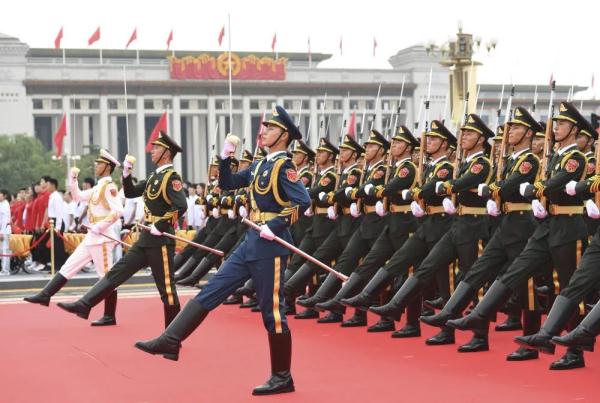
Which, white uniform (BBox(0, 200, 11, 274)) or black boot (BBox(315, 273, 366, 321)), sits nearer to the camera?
black boot (BBox(315, 273, 366, 321))

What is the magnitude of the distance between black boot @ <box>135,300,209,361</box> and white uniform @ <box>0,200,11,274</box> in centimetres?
1282

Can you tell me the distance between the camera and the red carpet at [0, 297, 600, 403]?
270 inches

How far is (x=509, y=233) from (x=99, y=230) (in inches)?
170

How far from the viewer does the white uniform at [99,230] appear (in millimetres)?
A: 11039

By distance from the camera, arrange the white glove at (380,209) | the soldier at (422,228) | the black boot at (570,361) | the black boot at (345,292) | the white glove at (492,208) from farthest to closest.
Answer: the white glove at (380,209) < the black boot at (345,292) < the soldier at (422,228) < the white glove at (492,208) < the black boot at (570,361)

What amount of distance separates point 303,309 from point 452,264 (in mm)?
2706

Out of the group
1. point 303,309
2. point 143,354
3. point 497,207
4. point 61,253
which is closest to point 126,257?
point 143,354

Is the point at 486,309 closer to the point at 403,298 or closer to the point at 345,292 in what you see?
the point at 403,298

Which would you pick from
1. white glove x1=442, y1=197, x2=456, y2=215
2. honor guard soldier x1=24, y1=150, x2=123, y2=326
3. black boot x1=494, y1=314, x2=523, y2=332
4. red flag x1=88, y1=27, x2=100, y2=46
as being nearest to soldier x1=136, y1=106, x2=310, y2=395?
white glove x1=442, y1=197, x2=456, y2=215

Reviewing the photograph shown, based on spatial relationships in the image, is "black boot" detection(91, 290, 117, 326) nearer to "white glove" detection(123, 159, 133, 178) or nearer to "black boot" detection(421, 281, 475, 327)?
"white glove" detection(123, 159, 133, 178)

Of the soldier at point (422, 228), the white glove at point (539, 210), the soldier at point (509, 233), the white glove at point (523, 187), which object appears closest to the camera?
the white glove at point (539, 210)

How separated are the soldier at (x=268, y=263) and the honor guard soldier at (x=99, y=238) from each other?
3728 millimetres

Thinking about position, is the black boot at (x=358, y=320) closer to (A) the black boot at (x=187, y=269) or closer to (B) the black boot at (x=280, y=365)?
(B) the black boot at (x=280, y=365)

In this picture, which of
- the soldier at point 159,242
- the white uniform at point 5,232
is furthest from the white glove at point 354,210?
the white uniform at point 5,232
